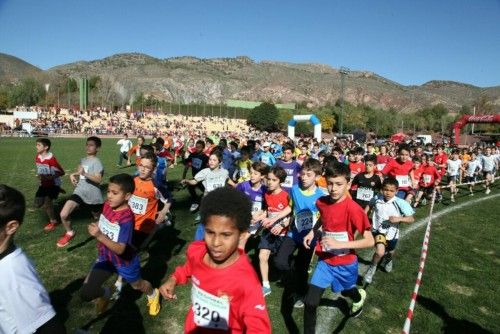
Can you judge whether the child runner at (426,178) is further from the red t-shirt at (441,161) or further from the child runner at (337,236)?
the child runner at (337,236)

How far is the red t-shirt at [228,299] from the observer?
2205mm

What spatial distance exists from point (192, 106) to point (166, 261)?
351ft

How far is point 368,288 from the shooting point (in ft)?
18.7

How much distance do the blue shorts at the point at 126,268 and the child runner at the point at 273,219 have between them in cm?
168

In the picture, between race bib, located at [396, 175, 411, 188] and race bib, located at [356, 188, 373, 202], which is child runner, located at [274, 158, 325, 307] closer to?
race bib, located at [356, 188, 373, 202]

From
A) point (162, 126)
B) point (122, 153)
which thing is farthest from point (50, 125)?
point (122, 153)

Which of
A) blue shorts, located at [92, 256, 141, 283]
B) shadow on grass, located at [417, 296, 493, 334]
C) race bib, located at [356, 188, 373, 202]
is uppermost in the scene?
race bib, located at [356, 188, 373, 202]

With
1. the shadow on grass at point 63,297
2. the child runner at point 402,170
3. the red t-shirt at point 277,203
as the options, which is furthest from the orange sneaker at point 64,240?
the child runner at point 402,170

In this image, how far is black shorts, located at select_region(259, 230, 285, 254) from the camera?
523 centimetres

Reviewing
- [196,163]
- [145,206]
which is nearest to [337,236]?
[145,206]

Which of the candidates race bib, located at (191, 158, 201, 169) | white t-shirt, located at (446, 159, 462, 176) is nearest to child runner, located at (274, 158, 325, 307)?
race bib, located at (191, 158, 201, 169)

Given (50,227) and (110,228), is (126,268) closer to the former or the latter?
(110,228)

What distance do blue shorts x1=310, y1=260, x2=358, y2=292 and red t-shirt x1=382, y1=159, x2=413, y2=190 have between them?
587 cm

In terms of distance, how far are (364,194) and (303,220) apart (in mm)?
3523
